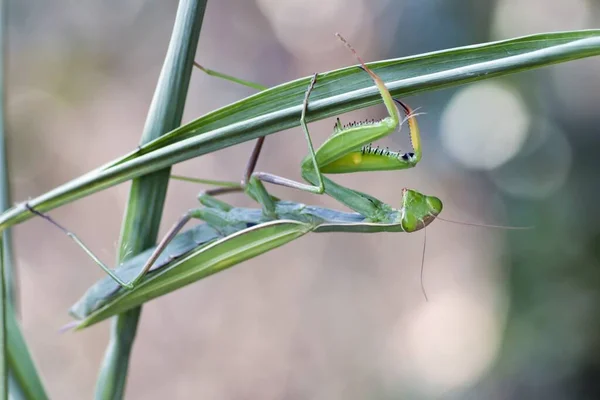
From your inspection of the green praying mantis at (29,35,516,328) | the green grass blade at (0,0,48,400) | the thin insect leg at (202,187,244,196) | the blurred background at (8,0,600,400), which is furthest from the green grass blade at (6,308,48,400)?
the blurred background at (8,0,600,400)

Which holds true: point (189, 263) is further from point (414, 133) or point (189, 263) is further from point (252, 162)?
point (414, 133)

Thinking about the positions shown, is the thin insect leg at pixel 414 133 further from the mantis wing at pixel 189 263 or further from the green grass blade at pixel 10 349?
the green grass blade at pixel 10 349

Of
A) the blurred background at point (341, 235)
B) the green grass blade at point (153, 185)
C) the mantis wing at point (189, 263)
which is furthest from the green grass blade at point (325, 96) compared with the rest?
the blurred background at point (341, 235)

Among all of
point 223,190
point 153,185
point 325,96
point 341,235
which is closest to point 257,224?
point 223,190

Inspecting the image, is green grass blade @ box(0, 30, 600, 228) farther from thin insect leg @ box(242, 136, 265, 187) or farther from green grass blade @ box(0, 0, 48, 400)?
thin insect leg @ box(242, 136, 265, 187)

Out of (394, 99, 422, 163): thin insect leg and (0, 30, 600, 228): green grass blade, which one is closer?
(0, 30, 600, 228): green grass blade
